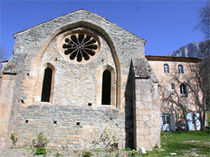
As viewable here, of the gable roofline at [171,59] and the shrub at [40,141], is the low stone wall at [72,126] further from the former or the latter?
the gable roofline at [171,59]

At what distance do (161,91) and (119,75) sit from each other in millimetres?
11615

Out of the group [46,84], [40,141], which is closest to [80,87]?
[46,84]

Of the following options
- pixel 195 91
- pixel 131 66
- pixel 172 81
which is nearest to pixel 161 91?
pixel 172 81

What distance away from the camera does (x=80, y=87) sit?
345 inches

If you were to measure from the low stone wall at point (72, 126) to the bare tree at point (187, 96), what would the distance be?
479 inches

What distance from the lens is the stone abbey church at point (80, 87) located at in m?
7.92

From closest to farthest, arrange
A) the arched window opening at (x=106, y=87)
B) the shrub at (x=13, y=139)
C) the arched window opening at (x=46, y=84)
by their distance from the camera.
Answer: the shrub at (x=13, y=139) < the arched window opening at (x=106, y=87) < the arched window opening at (x=46, y=84)

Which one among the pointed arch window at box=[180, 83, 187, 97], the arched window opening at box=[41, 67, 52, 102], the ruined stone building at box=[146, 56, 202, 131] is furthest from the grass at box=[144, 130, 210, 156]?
the pointed arch window at box=[180, 83, 187, 97]

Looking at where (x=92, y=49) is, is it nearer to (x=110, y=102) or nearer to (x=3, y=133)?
(x=110, y=102)

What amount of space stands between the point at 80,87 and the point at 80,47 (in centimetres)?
236

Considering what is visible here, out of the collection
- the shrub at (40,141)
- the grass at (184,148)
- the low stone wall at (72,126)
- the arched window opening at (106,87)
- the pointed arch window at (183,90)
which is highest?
the pointed arch window at (183,90)

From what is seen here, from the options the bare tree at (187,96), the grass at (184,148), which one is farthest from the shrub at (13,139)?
the bare tree at (187,96)

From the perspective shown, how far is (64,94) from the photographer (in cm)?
866

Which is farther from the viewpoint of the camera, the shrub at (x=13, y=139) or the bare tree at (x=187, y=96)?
the bare tree at (x=187, y=96)
